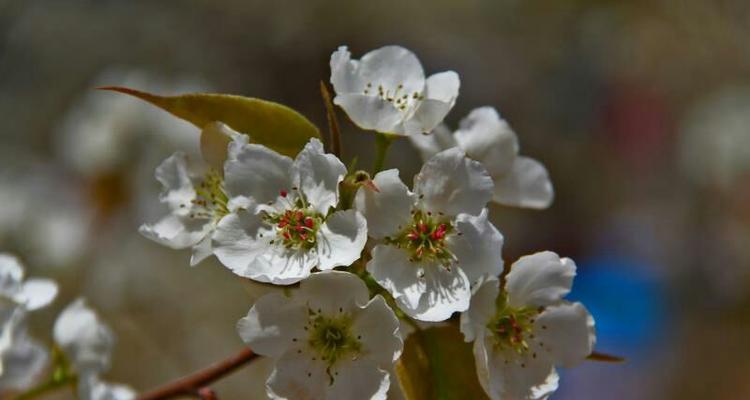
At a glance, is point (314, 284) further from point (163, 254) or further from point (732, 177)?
point (732, 177)

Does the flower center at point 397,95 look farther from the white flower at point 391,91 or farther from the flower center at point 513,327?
the flower center at point 513,327

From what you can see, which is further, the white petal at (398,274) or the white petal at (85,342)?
the white petal at (85,342)

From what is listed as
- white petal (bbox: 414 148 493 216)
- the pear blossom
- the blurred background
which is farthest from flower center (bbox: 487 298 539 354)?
the blurred background

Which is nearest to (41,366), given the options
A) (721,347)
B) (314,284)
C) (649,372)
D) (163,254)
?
(314,284)

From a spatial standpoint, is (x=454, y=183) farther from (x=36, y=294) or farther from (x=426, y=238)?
(x=36, y=294)

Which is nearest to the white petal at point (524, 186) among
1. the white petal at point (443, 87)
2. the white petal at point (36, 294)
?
the white petal at point (443, 87)

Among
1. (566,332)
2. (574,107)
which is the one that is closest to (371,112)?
(566,332)

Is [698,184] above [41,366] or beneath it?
beneath
